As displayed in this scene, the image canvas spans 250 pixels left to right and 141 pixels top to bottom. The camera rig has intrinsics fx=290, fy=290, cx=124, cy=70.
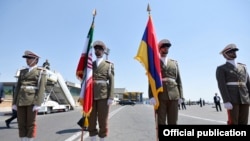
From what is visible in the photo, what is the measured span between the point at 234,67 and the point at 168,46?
4.31 feet

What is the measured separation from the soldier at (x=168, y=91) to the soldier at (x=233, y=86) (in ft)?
2.63

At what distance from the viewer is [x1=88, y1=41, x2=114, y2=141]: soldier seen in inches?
226

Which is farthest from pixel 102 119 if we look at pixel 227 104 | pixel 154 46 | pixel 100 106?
pixel 227 104

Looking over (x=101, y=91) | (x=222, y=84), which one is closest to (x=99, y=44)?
(x=101, y=91)

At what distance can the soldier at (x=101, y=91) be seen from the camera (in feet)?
18.8

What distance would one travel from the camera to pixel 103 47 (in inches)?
240

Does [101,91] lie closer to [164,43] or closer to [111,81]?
[111,81]

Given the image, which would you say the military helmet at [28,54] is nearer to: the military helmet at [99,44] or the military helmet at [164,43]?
the military helmet at [99,44]

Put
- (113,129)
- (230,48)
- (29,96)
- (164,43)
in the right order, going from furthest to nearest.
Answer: (113,129)
(29,96)
(164,43)
(230,48)

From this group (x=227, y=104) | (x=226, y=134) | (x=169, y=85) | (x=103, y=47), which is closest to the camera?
(x=226, y=134)

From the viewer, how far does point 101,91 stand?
5.91 metres

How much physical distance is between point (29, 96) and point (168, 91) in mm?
2784

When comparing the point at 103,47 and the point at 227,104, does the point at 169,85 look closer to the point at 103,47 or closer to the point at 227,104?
the point at 227,104

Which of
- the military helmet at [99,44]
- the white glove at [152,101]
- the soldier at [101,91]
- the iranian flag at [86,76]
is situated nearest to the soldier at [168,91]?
the white glove at [152,101]
